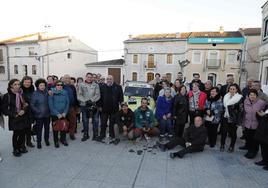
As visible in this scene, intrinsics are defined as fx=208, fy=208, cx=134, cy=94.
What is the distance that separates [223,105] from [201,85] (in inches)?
60.1

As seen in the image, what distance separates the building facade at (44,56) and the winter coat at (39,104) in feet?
92.5

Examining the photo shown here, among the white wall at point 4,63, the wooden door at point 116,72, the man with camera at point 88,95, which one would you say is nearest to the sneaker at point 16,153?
the man with camera at point 88,95

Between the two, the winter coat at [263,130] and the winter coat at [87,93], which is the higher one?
the winter coat at [87,93]

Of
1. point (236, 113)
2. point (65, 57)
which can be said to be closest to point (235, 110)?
point (236, 113)

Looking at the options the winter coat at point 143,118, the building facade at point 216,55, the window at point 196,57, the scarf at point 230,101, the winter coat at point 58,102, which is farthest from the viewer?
the window at point 196,57

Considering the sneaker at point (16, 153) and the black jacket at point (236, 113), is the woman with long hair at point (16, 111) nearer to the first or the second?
the sneaker at point (16, 153)

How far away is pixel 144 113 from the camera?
5879mm

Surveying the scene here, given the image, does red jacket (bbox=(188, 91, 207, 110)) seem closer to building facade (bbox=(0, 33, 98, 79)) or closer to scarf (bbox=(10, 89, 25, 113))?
scarf (bbox=(10, 89, 25, 113))

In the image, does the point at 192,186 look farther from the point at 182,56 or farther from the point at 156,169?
the point at 182,56

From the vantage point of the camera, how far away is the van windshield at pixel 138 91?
26.4ft

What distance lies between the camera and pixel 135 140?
583cm

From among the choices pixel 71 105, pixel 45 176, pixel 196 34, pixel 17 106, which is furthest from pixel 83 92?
pixel 196 34

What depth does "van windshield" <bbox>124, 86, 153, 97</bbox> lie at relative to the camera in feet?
26.4

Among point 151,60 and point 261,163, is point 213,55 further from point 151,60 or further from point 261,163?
point 261,163
